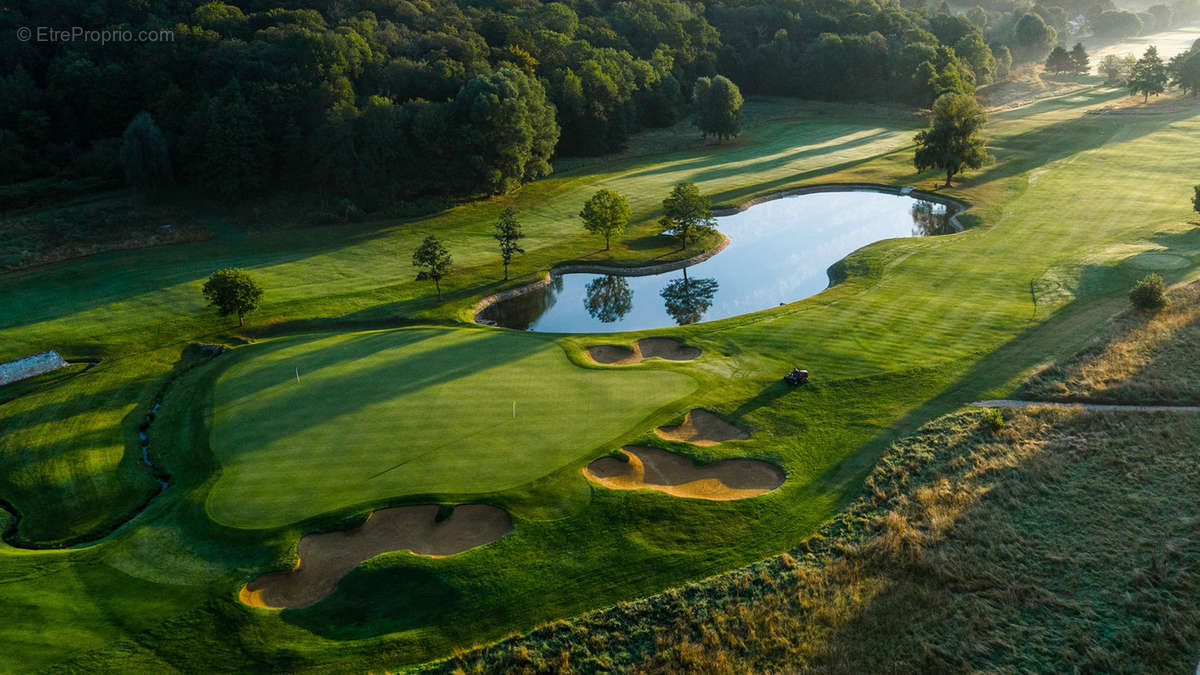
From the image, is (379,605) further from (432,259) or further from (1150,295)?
(1150,295)

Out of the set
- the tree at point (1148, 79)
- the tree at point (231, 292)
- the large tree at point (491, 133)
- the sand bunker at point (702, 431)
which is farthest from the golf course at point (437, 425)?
the tree at point (1148, 79)

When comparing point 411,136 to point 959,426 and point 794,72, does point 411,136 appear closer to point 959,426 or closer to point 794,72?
point 959,426

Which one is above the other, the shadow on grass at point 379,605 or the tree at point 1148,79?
the tree at point 1148,79

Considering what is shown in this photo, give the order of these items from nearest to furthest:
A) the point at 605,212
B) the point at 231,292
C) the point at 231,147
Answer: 1. the point at 231,292
2. the point at 605,212
3. the point at 231,147

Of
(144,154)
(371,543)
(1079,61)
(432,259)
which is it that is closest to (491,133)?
(432,259)

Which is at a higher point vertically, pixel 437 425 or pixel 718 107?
pixel 718 107

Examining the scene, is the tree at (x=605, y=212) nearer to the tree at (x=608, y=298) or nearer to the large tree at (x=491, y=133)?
the tree at (x=608, y=298)

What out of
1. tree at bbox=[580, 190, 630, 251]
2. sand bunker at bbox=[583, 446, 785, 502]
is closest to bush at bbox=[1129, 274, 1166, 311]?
sand bunker at bbox=[583, 446, 785, 502]
